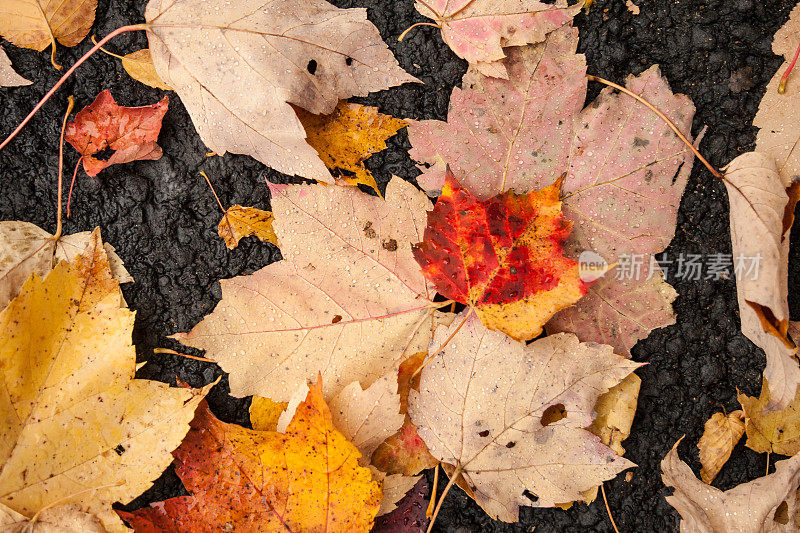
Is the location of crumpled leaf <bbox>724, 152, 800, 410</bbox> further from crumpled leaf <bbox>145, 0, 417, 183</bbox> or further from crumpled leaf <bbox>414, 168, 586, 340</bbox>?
crumpled leaf <bbox>145, 0, 417, 183</bbox>

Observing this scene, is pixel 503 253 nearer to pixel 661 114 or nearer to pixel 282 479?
pixel 661 114

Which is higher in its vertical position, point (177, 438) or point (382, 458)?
point (177, 438)

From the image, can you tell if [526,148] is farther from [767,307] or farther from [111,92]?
[111,92]

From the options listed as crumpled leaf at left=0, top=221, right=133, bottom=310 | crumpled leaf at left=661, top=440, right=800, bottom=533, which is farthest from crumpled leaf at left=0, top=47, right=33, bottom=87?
crumpled leaf at left=661, top=440, right=800, bottom=533

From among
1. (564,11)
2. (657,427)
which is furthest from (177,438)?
(564,11)

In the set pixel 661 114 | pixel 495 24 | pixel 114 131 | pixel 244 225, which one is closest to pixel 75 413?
pixel 244 225

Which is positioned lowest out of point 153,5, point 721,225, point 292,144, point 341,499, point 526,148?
point 341,499
